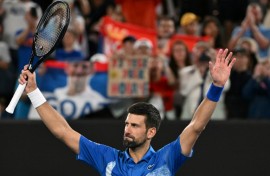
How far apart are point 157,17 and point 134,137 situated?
656 centimetres

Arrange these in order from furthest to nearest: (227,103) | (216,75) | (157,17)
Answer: (157,17), (227,103), (216,75)

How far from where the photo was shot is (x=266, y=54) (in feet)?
37.8

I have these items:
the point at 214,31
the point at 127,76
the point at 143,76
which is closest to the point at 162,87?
the point at 143,76

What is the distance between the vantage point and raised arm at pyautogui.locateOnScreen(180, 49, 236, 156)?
6.20 metres

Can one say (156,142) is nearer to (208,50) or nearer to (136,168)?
(208,50)

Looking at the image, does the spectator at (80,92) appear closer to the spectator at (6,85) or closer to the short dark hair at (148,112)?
the spectator at (6,85)

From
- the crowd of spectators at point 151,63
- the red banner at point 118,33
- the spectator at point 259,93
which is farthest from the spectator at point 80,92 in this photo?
the spectator at point 259,93

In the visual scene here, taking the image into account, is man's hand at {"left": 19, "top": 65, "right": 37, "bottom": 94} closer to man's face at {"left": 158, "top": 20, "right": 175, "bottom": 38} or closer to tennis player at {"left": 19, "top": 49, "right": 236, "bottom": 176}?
tennis player at {"left": 19, "top": 49, "right": 236, "bottom": 176}

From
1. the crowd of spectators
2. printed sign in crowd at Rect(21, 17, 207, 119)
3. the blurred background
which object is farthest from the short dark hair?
printed sign in crowd at Rect(21, 17, 207, 119)

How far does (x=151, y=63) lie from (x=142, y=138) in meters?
3.97

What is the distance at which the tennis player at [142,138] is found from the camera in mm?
6277

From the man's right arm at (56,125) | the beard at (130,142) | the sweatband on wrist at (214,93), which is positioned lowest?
the beard at (130,142)

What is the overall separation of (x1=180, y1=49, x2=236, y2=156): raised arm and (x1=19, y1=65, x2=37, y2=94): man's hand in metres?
1.22

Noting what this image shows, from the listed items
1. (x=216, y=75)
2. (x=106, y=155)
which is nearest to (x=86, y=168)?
(x=106, y=155)
